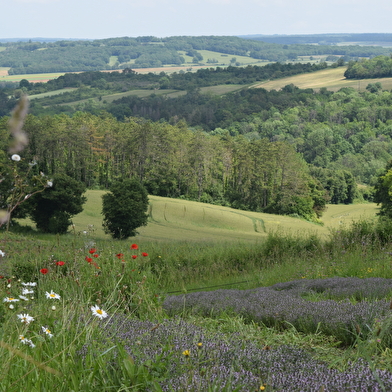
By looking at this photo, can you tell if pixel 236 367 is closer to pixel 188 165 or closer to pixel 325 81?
pixel 188 165

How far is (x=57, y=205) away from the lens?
3212 centimetres

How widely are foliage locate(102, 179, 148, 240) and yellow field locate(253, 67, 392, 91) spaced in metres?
137

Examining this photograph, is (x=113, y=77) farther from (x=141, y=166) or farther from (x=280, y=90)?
(x=141, y=166)

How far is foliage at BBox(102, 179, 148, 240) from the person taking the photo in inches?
1272

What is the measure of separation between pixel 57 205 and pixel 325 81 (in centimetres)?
15132

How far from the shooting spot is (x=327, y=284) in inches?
252

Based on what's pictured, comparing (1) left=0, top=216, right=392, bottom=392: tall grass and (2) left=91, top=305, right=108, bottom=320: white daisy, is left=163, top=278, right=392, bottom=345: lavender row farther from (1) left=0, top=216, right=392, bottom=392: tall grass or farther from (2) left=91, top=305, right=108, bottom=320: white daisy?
(2) left=91, top=305, right=108, bottom=320: white daisy

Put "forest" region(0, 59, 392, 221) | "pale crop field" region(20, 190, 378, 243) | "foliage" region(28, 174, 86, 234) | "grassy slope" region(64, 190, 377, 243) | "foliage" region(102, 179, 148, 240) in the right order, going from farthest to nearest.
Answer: "forest" region(0, 59, 392, 221)
"grassy slope" region(64, 190, 377, 243)
"pale crop field" region(20, 190, 378, 243)
"foliage" region(102, 179, 148, 240)
"foliage" region(28, 174, 86, 234)

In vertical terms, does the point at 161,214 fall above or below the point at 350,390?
below

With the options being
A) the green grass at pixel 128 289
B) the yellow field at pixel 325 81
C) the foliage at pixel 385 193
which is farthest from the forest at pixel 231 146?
the yellow field at pixel 325 81

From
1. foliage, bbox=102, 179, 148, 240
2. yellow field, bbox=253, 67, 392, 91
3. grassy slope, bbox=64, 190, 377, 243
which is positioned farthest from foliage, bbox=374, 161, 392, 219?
yellow field, bbox=253, 67, 392, 91

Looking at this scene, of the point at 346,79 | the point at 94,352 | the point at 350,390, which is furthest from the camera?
the point at 346,79

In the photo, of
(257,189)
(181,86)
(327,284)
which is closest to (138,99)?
(181,86)

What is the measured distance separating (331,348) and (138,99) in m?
145
